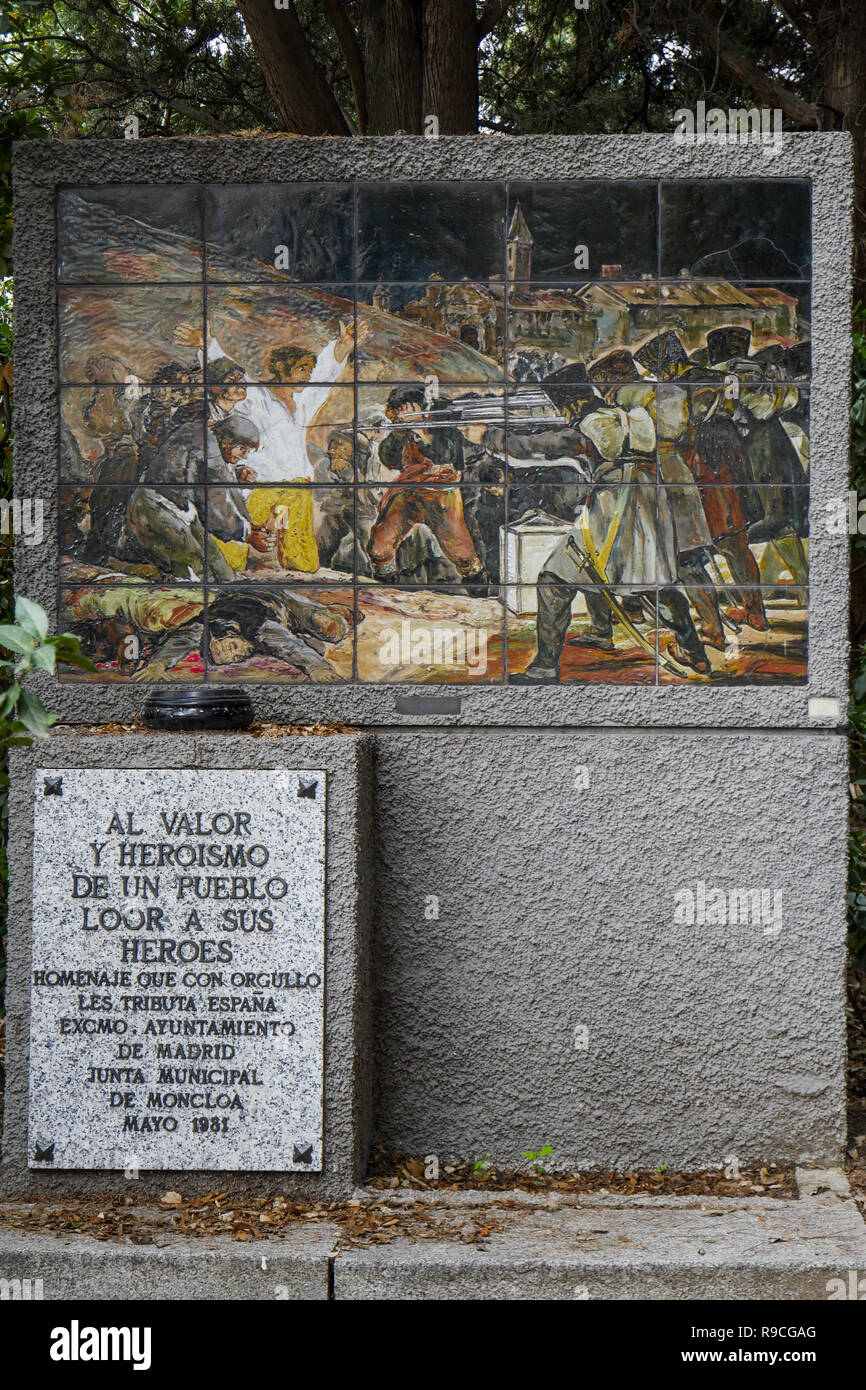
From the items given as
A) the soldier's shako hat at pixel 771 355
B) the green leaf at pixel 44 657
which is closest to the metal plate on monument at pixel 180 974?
the green leaf at pixel 44 657

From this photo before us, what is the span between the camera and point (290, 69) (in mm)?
7324

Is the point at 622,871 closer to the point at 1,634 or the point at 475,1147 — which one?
the point at 475,1147

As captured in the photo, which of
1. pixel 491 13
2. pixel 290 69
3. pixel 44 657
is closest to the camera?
pixel 44 657

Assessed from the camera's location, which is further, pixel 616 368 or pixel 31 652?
pixel 616 368

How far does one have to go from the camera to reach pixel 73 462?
3.98 metres

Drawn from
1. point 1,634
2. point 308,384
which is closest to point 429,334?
point 308,384

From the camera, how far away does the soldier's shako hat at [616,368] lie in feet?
12.8

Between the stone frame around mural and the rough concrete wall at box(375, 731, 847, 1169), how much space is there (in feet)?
0.41

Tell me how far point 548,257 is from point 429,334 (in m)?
0.42

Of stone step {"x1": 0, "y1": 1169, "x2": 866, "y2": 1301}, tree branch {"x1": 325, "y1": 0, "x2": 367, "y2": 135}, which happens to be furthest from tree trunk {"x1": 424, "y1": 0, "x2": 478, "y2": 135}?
stone step {"x1": 0, "y1": 1169, "x2": 866, "y2": 1301}

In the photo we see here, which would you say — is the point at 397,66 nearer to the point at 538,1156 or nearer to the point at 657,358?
the point at 657,358

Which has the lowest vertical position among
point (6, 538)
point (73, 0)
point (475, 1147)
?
point (475, 1147)

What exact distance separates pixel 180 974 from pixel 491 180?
96.7 inches

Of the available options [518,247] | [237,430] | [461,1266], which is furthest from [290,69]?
[461,1266]
